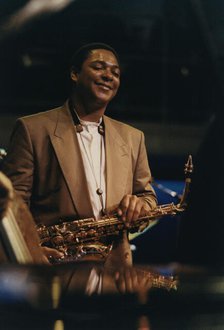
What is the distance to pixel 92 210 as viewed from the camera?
2.51m

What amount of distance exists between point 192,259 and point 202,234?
173 millimetres

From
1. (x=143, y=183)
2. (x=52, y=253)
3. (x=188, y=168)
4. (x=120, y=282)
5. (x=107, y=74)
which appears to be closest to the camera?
(x=120, y=282)

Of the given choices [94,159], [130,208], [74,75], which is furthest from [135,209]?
[74,75]

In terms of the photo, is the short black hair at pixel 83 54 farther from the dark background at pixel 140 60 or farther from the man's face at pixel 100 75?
the dark background at pixel 140 60

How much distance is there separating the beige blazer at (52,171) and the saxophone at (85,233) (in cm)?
4

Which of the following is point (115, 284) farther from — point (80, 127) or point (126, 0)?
point (126, 0)

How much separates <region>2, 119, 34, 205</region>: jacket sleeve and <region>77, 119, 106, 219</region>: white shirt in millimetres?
242

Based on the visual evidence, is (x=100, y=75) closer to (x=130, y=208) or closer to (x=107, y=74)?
(x=107, y=74)

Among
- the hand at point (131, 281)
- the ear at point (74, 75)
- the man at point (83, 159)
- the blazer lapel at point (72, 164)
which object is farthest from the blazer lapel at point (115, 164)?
the hand at point (131, 281)

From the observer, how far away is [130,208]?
247 cm

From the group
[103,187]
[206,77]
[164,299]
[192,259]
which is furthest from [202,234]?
[164,299]

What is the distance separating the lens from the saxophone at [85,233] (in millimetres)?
2496

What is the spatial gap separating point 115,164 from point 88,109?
0.89 feet

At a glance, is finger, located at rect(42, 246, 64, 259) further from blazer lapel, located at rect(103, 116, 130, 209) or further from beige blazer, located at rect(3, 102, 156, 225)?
blazer lapel, located at rect(103, 116, 130, 209)
